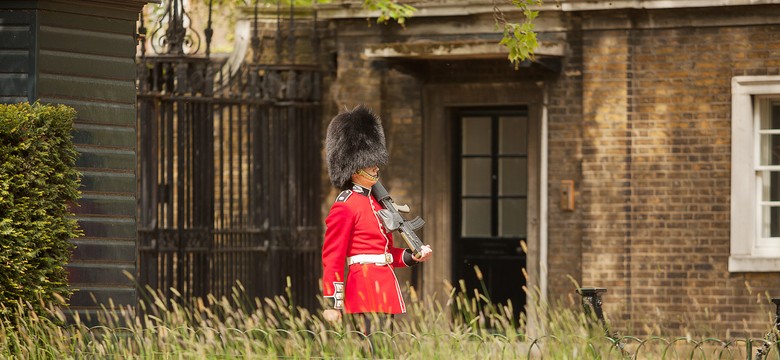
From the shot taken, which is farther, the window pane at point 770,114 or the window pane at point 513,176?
the window pane at point 513,176

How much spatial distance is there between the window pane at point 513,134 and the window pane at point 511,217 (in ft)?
1.72

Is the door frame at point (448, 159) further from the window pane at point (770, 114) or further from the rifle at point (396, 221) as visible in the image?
the rifle at point (396, 221)

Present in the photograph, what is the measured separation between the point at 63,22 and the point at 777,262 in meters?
7.77

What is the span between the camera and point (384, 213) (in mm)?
9516

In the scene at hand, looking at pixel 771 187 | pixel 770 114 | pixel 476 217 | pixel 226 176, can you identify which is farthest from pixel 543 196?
pixel 226 176

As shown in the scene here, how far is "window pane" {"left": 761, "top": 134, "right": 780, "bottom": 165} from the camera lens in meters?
15.0

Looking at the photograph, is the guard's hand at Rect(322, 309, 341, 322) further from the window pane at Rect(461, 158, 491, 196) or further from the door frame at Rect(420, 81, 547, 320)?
the window pane at Rect(461, 158, 491, 196)

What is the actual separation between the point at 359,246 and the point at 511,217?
23.8 ft

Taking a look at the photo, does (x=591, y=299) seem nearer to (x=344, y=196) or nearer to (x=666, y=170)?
(x=344, y=196)

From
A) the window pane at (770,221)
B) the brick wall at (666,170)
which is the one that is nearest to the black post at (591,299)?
the brick wall at (666,170)

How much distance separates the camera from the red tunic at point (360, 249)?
938cm

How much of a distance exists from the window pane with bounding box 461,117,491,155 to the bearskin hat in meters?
6.49

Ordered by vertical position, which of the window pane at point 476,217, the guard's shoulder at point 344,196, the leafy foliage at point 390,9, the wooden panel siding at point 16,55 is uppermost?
the leafy foliage at point 390,9

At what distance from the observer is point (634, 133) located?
49.5ft
